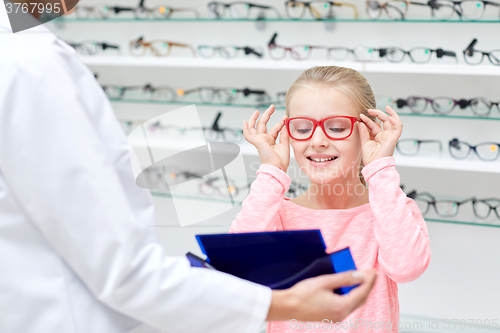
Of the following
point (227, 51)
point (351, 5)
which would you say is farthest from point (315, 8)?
point (227, 51)

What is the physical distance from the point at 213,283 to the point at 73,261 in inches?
6.7

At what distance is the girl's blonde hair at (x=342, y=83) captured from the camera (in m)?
0.96

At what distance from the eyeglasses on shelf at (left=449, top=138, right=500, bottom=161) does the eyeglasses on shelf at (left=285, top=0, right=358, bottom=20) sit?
2.06ft

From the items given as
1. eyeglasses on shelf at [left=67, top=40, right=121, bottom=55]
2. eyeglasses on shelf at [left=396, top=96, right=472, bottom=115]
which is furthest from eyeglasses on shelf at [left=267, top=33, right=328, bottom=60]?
eyeglasses on shelf at [left=67, top=40, right=121, bottom=55]

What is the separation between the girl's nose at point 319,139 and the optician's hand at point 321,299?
0.37 m

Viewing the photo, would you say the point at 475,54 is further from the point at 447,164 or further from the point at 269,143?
the point at 269,143

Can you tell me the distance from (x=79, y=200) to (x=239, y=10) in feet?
5.28

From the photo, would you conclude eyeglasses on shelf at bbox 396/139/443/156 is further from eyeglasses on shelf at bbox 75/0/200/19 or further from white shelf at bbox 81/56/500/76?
eyeglasses on shelf at bbox 75/0/200/19

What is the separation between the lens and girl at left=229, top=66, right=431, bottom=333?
802 millimetres

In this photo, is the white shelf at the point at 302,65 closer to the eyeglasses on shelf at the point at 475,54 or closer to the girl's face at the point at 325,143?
the eyeglasses on shelf at the point at 475,54

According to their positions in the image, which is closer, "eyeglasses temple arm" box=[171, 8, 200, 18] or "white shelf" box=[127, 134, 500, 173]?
"white shelf" box=[127, 134, 500, 173]

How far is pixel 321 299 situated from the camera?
0.56 meters

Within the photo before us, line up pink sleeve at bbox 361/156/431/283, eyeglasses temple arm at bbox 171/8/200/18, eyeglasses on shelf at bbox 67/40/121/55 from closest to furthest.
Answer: pink sleeve at bbox 361/156/431/283 < eyeglasses temple arm at bbox 171/8/200/18 < eyeglasses on shelf at bbox 67/40/121/55

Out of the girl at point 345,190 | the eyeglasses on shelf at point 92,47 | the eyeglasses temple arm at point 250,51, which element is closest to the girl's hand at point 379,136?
the girl at point 345,190
